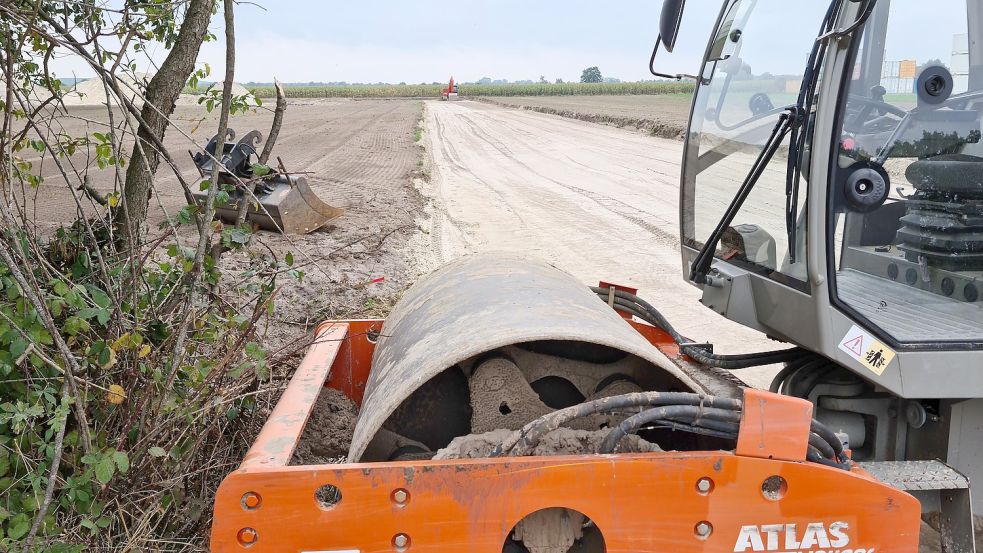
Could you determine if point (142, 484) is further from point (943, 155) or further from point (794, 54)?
point (943, 155)

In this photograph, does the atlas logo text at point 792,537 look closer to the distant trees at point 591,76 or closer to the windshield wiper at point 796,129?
the windshield wiper at point 796,129

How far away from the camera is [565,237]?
941cm

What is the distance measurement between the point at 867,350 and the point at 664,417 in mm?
913

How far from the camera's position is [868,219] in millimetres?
3025

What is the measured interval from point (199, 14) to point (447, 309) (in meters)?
1.90

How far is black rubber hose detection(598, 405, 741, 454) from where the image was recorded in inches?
82.3

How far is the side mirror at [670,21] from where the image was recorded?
3.01m

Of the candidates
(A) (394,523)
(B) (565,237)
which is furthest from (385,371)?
(B) (565,237)

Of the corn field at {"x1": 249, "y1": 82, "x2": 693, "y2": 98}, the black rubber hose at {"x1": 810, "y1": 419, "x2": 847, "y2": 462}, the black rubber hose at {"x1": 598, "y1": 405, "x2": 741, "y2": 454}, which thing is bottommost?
the black rubber hose at {"x1": 810, "y1": 419, "x2": 847, "y2": 462}

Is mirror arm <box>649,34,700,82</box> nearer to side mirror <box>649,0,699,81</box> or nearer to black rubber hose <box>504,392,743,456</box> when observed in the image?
side mirror <box>649,0,699,81</box>

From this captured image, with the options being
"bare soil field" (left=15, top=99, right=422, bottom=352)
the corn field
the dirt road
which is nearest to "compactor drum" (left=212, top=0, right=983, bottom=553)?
"bare soil field" (left=15, top=99, right=422, bottom=352)

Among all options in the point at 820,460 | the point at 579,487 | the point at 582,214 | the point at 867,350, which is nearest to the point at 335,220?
the point at 582,214

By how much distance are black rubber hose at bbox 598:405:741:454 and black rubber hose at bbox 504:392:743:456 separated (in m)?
0.03

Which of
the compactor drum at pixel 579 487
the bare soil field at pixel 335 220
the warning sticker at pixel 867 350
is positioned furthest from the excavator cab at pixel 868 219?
the bare soil field at pixel 335 220
